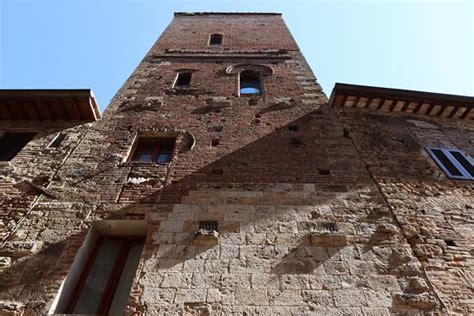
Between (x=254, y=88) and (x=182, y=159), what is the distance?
376 cm

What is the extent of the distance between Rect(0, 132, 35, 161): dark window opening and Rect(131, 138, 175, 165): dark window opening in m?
2.26

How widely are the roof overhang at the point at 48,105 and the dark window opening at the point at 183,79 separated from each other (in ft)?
8.70

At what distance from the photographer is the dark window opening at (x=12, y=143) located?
6.25 metres

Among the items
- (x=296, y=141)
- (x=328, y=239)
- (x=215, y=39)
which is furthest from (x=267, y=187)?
(x=215, y=39)

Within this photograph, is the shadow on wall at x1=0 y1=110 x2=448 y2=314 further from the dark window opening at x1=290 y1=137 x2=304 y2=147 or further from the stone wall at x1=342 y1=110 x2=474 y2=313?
the stone wall at x1=342 y1=110 x2=474 y2=313

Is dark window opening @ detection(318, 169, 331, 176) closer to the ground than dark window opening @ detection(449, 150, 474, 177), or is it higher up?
closer to the ground

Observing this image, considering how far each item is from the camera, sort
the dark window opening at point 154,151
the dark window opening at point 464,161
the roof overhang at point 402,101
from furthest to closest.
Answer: the roof overhang at point 402,101 < the dark window opening at point 154,151 < the dark window opening at point 464,161

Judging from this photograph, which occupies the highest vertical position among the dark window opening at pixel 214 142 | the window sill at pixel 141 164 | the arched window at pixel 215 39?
the arched window at pixel 215 39

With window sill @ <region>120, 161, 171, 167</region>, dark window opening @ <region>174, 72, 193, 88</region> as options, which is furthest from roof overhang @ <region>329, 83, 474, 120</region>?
window sill @ <region>120, 161, 171, 167</region>

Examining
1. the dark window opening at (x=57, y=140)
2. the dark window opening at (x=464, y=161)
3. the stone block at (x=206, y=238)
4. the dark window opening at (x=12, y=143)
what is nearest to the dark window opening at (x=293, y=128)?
the dark window opening at (x=464, y=161)

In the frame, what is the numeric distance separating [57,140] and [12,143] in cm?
97

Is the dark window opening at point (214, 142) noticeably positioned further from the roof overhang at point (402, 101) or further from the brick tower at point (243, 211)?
the roof overhang at point (402, 101)

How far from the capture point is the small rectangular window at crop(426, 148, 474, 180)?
5.70 meters

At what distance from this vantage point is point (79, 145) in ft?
20.2
